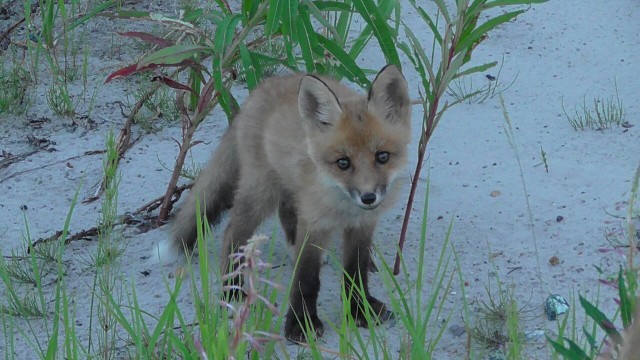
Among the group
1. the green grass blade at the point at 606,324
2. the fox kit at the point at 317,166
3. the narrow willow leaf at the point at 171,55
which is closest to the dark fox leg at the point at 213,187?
the fox kit at the point at 317,166

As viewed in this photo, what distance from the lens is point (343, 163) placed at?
2996 mm

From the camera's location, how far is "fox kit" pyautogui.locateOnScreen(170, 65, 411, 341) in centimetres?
299

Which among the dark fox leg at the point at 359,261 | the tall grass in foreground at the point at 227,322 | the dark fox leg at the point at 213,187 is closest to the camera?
the tall grass in foreground at the point at 227,322

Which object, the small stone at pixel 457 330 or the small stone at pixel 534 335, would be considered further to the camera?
the small stone at pixel 457 330

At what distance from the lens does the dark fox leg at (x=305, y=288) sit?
315cm

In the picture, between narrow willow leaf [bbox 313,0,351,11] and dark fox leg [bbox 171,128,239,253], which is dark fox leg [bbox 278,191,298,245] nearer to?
dark fox leg [bbox 171,128,239,253]

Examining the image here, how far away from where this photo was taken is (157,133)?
15.0ft

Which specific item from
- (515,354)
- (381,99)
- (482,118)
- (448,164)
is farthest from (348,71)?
(515,354)

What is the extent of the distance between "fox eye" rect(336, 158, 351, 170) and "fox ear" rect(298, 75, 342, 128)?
145 mm

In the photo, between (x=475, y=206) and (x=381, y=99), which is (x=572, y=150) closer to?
(x=475, y=206)

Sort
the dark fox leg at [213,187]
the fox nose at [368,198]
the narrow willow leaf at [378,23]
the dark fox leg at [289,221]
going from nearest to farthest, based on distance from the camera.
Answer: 1. the fox nose at [368,198]
2. the narrow willow leaf at [378,23]
3. the dark fox leg at [213,187]
4. the dark fox leg at [289,221]

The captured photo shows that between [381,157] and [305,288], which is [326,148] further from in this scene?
[305,288]

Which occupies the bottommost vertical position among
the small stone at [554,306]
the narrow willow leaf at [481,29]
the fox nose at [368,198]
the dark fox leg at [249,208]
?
the small stone at [554,306]

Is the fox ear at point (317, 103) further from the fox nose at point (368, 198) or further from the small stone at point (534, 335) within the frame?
the small stone at point (534, 335)
